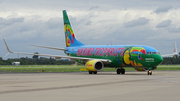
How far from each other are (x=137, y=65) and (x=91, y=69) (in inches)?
252

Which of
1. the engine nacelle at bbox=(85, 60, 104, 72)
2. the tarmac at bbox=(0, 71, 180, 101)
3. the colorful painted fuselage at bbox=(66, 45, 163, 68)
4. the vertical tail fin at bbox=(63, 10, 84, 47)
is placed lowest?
the tarmac at bbox=(0, 71, 180, 101)

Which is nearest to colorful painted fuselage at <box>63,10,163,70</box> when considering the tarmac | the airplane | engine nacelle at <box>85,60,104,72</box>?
the airplane

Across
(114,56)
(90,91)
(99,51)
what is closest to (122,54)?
(114,56)

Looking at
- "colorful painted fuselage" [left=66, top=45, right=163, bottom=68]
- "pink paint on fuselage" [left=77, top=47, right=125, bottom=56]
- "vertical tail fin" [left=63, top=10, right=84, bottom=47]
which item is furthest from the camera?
"vertical tail fin" [left=63, top=10, right=84, bottom=47]

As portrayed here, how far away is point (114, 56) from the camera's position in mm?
50094

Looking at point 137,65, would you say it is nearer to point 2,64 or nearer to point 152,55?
point 152,55

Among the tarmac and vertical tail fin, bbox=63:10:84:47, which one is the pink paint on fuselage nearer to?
vertical tail fin, bbox=63:10:84:47

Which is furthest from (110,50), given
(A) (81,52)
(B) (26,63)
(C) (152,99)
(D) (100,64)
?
(B) (26,63)

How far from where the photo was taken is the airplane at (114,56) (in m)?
46.5

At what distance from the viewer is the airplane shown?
46.5 meters

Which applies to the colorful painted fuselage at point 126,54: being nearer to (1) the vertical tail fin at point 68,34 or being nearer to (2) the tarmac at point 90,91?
(1) the vertical tail fin at point 68,34

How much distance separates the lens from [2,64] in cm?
11144

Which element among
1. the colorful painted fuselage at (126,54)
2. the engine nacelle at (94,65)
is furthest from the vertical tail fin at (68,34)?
the engine nacelle at (94,65)

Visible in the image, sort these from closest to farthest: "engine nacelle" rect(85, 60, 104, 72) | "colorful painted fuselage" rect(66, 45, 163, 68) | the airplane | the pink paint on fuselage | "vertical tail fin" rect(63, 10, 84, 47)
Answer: "colorful painted fuselage" rect(66, 45, 163, 68)
the airplane
"engine nacelle" rect(85, 60, 104, 72)
the pink paint on fuselage
"vertical tail fin" rect(63, 10, 84, 47)
